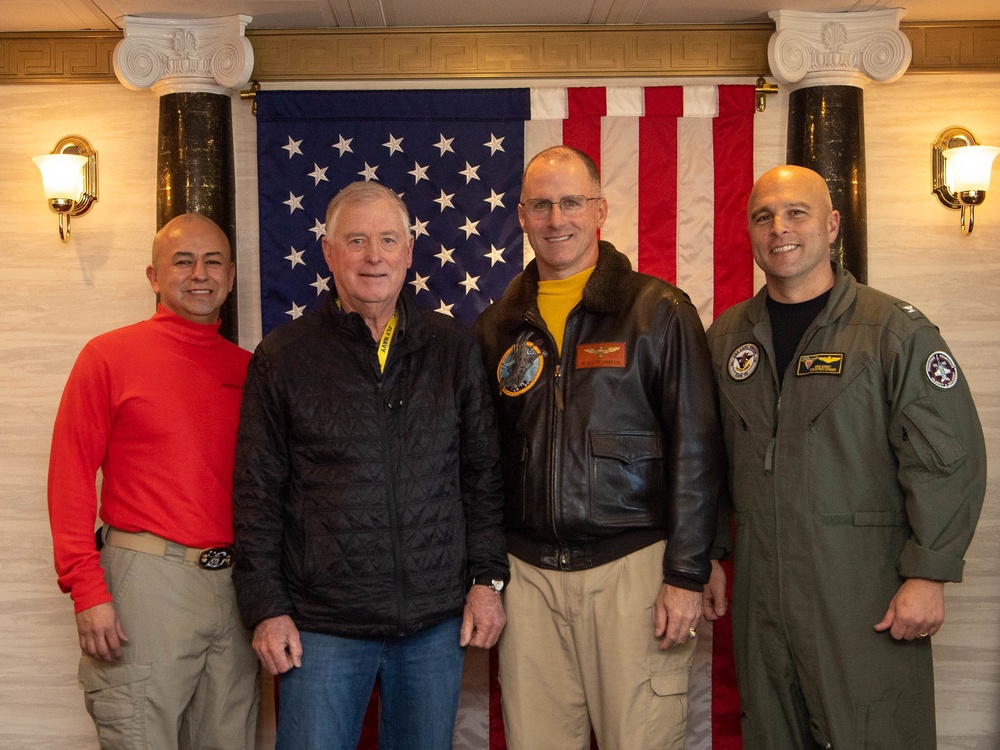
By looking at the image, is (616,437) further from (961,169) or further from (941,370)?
(961,169)

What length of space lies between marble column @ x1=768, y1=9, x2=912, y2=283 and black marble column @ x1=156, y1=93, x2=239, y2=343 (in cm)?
219

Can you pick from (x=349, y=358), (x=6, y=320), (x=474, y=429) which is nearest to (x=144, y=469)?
(x=349, y=358)

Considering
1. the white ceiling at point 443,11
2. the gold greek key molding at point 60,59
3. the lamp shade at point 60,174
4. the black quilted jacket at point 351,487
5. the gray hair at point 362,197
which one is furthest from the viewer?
the gold greek key molding at point 60,59

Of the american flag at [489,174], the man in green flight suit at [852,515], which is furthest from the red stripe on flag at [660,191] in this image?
the man in green flight suit at [852,515]

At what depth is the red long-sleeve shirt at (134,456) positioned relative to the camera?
2547 mm

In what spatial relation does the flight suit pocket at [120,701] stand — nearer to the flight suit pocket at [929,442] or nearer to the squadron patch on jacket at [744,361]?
the squadron patch on jacket at [744,361]

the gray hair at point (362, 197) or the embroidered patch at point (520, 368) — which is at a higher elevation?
the gray hair at point (362, 197)

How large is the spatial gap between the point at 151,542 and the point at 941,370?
2183 millimetres

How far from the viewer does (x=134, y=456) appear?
261 centimetres

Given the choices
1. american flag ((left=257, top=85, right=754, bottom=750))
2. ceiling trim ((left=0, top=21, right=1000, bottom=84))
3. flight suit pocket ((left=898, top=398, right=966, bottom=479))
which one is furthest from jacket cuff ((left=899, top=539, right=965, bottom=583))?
ceiling trim ((left=0, top=21, right=1000, bottom=84))

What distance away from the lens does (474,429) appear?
2.45 meters

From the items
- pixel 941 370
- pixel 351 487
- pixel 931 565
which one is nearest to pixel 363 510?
pixel 351 487

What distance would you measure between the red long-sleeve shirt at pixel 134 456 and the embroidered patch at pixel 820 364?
1626mm

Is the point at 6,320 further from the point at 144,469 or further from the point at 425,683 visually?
the point at 425,683
